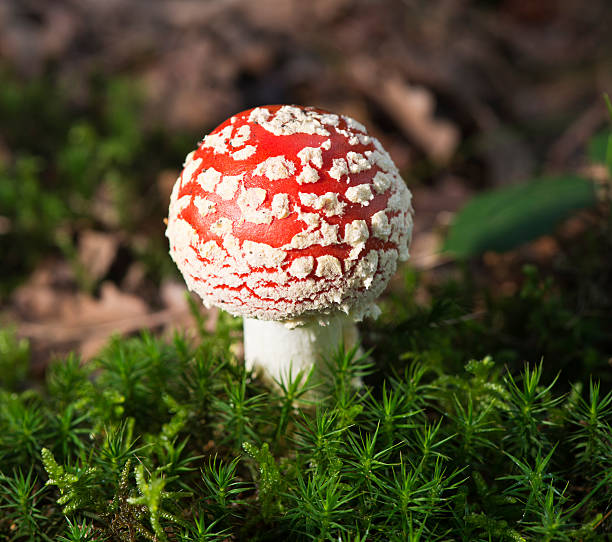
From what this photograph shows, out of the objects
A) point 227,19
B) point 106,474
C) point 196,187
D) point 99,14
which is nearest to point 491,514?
point 106,474

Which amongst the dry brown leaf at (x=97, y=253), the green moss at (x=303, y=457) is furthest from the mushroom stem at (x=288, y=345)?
the dry brown leaf at (x=97, y=253)

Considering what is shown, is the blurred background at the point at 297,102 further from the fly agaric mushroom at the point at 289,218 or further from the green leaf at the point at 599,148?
the fly agaric mushroom at the point at 289,218

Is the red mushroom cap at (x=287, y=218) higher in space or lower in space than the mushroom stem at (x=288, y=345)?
higher

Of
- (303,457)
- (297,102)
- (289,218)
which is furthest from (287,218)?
(297,102)

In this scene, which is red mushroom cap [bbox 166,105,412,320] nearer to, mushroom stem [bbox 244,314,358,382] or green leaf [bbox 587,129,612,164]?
mushroom stem [bbox 244,314,358,382]

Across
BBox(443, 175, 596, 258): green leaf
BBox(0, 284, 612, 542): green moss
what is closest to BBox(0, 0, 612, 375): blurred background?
BBox(443, 175, 596, 258): green leaf
